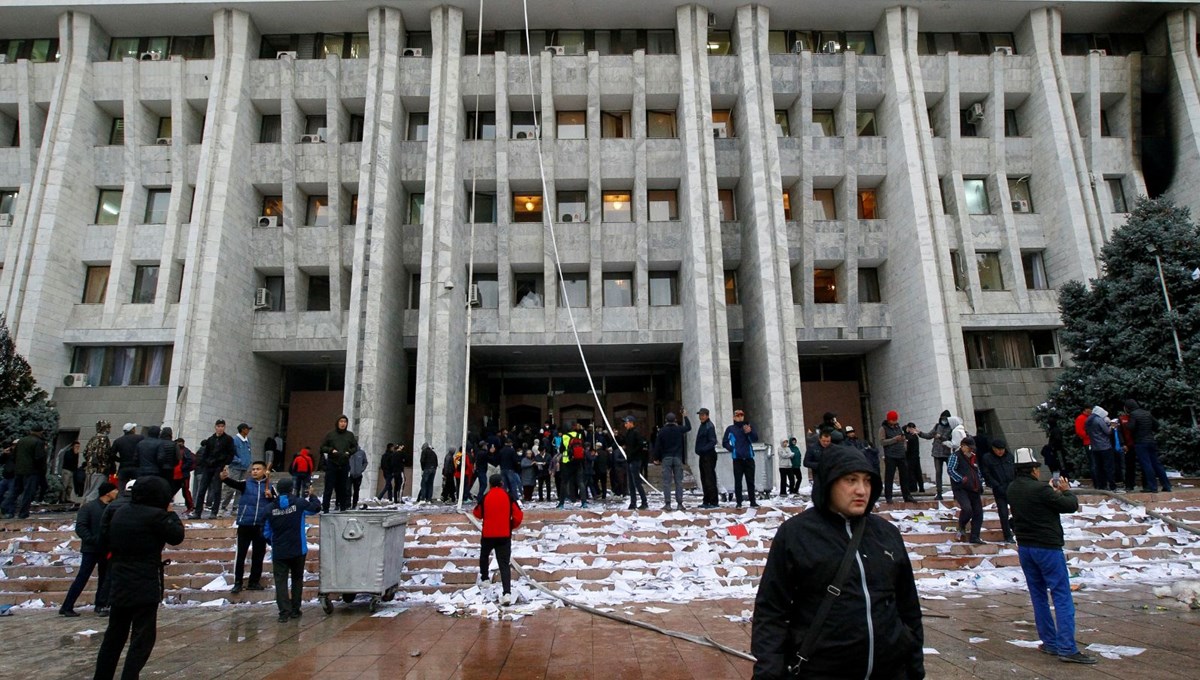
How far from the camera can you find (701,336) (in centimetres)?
2164

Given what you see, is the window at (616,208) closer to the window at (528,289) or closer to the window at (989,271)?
the window at (528,289)

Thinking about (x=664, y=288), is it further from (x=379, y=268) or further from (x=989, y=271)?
(x=989, y=271)

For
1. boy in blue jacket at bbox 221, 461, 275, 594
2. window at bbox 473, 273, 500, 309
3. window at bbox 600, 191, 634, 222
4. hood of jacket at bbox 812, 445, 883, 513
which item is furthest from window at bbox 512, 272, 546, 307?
hood of jacket at bbox 812, 445, 883, 513

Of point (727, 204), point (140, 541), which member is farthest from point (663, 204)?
point (140, 541)

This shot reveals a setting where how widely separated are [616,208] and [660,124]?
395 cm

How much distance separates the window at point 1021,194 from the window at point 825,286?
7.39m

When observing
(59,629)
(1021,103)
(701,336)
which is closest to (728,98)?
(701,336)

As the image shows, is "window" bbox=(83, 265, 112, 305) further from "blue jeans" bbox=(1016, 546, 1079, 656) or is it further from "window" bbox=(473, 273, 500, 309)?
"blue jeans" bbox=(1016, 546, 1079, 656)

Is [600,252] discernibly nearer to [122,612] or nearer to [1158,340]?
[1158,340]

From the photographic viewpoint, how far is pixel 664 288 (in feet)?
83.1

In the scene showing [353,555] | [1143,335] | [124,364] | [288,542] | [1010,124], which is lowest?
[353,555]

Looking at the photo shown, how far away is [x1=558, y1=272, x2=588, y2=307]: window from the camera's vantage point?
2494 cm

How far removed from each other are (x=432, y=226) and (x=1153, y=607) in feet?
66.5

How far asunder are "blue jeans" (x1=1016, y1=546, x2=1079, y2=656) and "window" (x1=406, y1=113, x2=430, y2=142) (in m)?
24.6
